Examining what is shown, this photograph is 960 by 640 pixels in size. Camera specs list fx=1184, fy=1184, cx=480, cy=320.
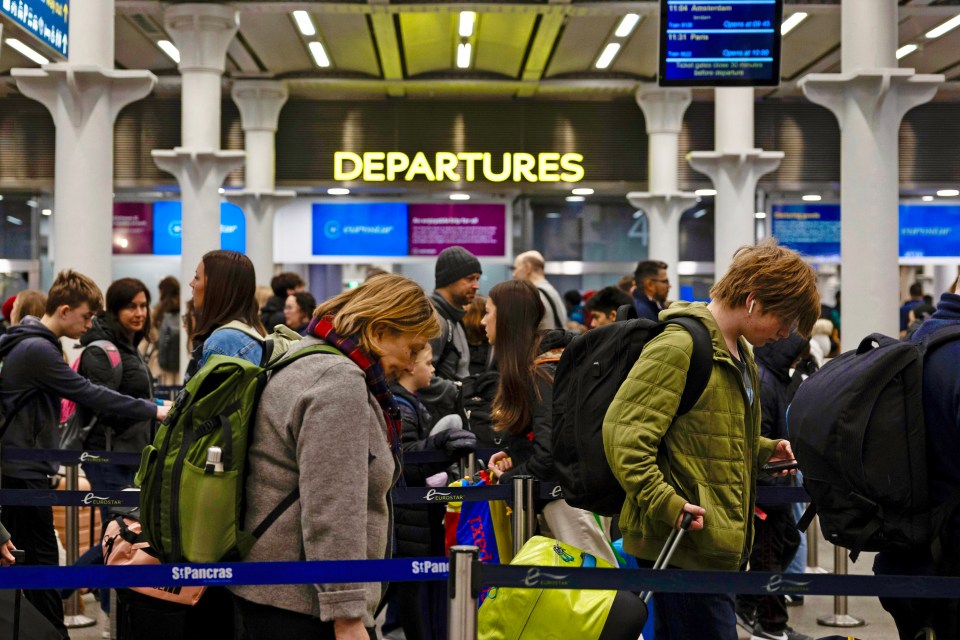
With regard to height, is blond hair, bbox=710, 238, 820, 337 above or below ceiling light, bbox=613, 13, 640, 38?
below

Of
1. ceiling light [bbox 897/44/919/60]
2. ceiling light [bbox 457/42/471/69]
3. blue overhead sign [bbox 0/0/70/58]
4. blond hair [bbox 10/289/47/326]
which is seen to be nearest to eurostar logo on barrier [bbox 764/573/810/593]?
blue overhead sign [bbox 0/0/70/58]

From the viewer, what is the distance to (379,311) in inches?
114

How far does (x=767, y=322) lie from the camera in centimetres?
345

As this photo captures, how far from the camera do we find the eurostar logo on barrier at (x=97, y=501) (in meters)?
4.68

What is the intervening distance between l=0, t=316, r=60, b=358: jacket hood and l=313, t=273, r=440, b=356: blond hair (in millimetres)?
3190

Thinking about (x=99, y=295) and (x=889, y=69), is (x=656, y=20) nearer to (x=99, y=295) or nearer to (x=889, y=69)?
(x=889, y=69)

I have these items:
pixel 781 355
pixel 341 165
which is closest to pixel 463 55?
pixel 341 165

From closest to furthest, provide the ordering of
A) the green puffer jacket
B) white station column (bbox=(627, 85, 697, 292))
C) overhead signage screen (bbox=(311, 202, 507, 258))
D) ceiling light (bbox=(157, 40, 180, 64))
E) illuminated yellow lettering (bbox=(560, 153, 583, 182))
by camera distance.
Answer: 1. the green puffer jacket
2. ceiling light (bbox=(157, 40, 180, 64))
3. white station column (bbox=(627, 85, 697, 292))
4. illuminated yellow lettering (bbox=(560, 153, 583, 182))
5. overhead signage screen (bbox=(311, 202, 507, 258))

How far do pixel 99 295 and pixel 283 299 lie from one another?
15.6ft

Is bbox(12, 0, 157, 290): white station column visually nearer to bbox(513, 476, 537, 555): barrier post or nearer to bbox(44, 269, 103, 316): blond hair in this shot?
bbox(44, 269, 103, 316): blond hair

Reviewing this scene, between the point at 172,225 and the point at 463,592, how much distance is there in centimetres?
1963

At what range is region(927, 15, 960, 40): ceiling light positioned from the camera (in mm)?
16719

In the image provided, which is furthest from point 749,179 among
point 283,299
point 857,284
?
point 283,299

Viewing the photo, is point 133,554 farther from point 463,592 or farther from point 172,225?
point 172,225
